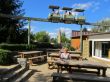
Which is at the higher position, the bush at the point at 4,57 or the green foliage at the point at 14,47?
the green foliage at the point at 14,47

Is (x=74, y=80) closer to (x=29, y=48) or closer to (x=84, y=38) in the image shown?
(x=29, y=48)

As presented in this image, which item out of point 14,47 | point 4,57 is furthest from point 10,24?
point 4,57

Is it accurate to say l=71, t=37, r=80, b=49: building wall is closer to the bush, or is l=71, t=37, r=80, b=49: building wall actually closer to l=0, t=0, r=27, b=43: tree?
l=0, t=0, r=27, b=43: tree

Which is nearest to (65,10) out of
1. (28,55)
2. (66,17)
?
(66,17)

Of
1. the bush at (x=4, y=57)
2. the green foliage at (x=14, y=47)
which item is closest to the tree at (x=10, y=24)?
the green foliage at (x=14, y=47)

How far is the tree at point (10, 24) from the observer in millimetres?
31047

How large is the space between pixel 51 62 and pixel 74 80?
5.76 m

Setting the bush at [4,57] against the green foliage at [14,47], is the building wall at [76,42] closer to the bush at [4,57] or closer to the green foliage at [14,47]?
the green foliage at [14,47]

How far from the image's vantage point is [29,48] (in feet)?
91.4

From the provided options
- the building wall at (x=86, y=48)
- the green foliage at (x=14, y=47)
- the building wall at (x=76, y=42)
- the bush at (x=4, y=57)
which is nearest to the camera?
the bush at (x=4, y=57)

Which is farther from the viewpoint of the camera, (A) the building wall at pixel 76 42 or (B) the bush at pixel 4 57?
(A) the building wall at pixel 76 42

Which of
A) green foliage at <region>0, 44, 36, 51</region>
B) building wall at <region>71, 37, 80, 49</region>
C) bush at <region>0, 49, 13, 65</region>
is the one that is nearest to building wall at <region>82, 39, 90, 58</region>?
building wall at <region>71, 37, 80, 49</region>

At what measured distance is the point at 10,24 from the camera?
3250 centimetres

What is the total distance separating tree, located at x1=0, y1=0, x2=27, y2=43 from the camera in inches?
1222
